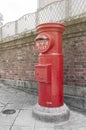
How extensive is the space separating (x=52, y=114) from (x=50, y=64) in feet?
3.31

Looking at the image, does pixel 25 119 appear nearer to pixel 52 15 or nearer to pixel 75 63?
pixel 75 63

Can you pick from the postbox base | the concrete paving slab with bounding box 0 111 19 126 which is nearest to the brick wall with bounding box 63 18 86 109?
the postbox base

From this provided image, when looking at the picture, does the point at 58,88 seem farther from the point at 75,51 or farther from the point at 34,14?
the point at 34,14

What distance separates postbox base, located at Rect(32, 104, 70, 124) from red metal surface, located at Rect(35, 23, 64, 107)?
10 centimetres

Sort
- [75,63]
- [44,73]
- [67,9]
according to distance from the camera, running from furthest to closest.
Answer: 1. [67,9]
2. [75,63]
3. [44,73]

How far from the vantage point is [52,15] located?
20.3 feet

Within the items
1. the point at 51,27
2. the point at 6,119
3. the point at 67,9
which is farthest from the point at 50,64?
the point at 67,9

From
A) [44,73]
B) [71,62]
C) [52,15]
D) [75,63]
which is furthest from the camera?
[52,15]

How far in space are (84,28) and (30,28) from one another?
10.1ft

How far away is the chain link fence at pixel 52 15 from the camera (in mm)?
5293

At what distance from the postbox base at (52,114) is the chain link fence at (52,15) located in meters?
2.35

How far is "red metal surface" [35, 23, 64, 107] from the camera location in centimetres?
421

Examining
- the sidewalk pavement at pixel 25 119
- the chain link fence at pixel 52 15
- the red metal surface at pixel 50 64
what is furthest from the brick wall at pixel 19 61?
the red metal surface at pixel 50 64

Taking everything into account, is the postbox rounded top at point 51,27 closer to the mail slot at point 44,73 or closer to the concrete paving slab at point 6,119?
the mail slot at point 44,73
